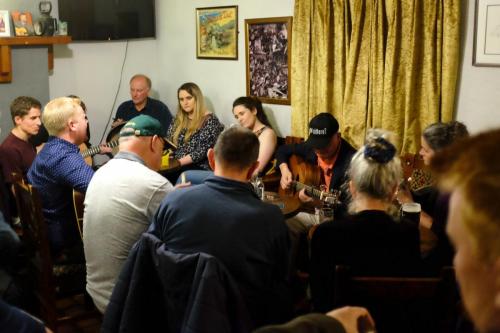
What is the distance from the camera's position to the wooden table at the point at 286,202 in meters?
3.04

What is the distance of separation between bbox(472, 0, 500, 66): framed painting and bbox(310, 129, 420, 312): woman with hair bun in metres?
1.64

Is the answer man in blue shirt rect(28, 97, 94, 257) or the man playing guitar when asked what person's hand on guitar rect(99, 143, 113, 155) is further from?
the man playing guitar

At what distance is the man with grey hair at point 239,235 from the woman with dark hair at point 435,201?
559 mm

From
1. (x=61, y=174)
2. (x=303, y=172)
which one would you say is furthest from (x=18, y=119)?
(x=303, y=172)

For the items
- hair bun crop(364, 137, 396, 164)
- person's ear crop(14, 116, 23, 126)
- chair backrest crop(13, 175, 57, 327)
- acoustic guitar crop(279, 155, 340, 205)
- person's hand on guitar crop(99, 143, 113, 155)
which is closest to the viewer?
hair bun crop(364, 137, 396, 164)

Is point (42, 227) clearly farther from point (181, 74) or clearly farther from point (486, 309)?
point (181, 74)

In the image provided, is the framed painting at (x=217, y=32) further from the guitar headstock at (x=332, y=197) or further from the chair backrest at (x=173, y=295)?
the chair backrest at (x=173, y=295)

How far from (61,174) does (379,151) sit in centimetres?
169

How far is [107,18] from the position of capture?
18.6 ft

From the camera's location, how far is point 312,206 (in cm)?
325

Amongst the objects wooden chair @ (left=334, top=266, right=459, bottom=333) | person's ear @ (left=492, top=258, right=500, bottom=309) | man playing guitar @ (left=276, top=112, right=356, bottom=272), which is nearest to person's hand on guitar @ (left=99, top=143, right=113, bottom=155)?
man playing guitar @ (left=276, top=112, right=356, bottom=272)

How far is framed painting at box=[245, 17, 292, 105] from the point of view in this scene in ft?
15.6


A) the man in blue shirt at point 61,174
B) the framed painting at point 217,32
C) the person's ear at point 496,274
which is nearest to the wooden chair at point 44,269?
the man in blue shirt at point 61,174

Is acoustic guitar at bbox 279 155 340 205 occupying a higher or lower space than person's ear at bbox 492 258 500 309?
lower
